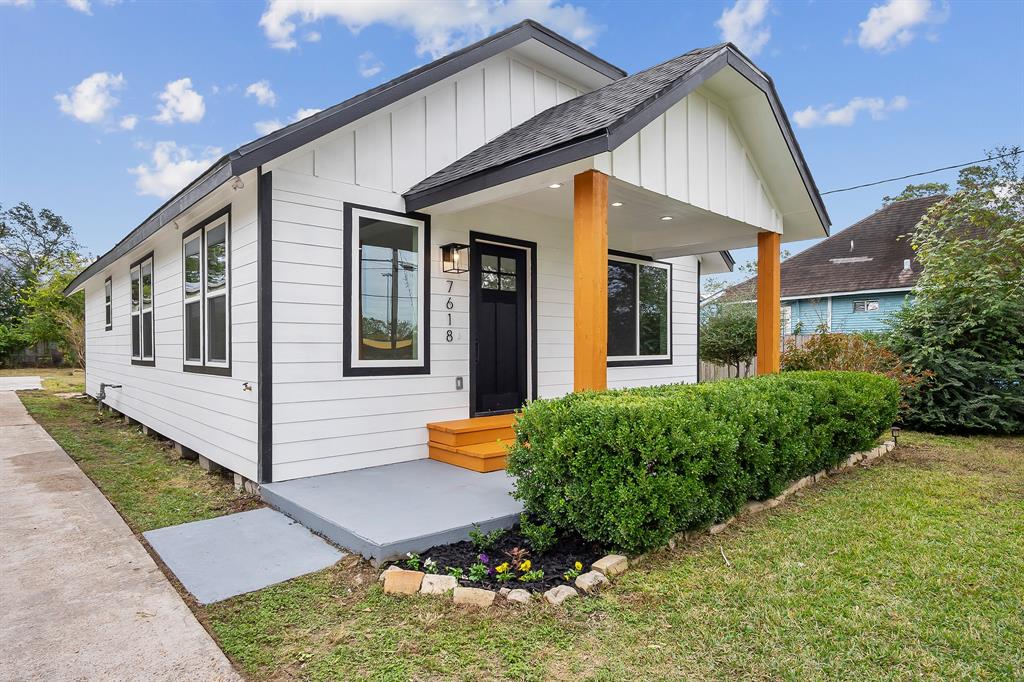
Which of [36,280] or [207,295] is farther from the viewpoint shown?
[36,280]

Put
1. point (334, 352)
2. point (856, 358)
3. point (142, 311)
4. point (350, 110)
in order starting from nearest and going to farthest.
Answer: point (350, 110), point (334, 352), point (856, 358), point (142, 311)

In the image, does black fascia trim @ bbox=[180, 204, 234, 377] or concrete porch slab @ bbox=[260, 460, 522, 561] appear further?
black fascia trim @ bbox=[180, 204, 234, 377]

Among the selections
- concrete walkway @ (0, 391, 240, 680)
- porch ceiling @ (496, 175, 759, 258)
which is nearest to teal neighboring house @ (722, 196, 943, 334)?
porch ceiling @ (496, 175, 759, 258)

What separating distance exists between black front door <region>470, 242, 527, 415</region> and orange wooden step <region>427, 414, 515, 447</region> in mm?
343

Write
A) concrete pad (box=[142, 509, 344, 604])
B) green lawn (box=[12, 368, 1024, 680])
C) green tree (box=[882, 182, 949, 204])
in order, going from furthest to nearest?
1. green tree (box=[882, 182, 949, 204])
2. concrete pad (box=[142, 509, 344, 604])
3. green lawn (box=[12, 368, 1024, 680])

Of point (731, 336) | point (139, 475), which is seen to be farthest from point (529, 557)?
point (731, 336)

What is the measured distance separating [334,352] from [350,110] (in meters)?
2.05

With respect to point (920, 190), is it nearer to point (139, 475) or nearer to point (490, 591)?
point (490, 591)

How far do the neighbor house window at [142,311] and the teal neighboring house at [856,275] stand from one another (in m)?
14.7

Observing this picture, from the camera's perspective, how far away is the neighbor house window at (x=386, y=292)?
491 cm

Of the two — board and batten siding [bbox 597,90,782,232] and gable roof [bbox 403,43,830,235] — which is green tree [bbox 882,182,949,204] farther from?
gable roof [bbox 403,43,830,235]

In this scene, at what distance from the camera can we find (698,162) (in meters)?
5.18

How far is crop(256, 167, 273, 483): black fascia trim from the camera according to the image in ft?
14.4

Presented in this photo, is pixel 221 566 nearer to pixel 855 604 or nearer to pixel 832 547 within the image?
pixel 855 604
